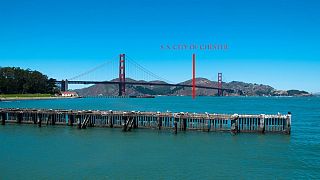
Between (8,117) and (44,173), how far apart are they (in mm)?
39710

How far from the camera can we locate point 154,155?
112ft

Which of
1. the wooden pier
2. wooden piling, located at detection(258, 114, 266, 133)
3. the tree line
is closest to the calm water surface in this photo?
wooden piling, located at detection(258, 114, 266, 133)

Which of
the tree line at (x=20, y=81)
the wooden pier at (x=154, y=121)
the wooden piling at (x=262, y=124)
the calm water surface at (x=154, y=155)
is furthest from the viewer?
the tree line at (x=20, y=81)

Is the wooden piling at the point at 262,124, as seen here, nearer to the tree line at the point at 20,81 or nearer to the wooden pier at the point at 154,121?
the wooden pier at the point at 154,121

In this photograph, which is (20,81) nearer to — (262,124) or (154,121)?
(154,121)

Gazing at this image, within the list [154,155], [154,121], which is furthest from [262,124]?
[154,155]

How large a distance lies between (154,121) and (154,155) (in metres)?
21.8

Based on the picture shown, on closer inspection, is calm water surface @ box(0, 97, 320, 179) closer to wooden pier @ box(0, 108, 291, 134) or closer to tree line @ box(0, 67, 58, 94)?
wooden pier @ box(0, 108, 291, 134)

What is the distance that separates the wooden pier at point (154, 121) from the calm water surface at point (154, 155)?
6.48ft

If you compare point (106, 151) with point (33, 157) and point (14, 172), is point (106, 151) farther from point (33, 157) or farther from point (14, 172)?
point (14, 172)

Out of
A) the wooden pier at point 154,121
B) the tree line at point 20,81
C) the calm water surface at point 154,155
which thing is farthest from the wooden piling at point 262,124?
the tree line at point 20,81

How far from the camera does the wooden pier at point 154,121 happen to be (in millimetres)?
47812

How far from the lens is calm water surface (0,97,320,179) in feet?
91.1

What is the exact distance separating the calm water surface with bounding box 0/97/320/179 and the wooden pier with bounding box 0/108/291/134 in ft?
6.48
